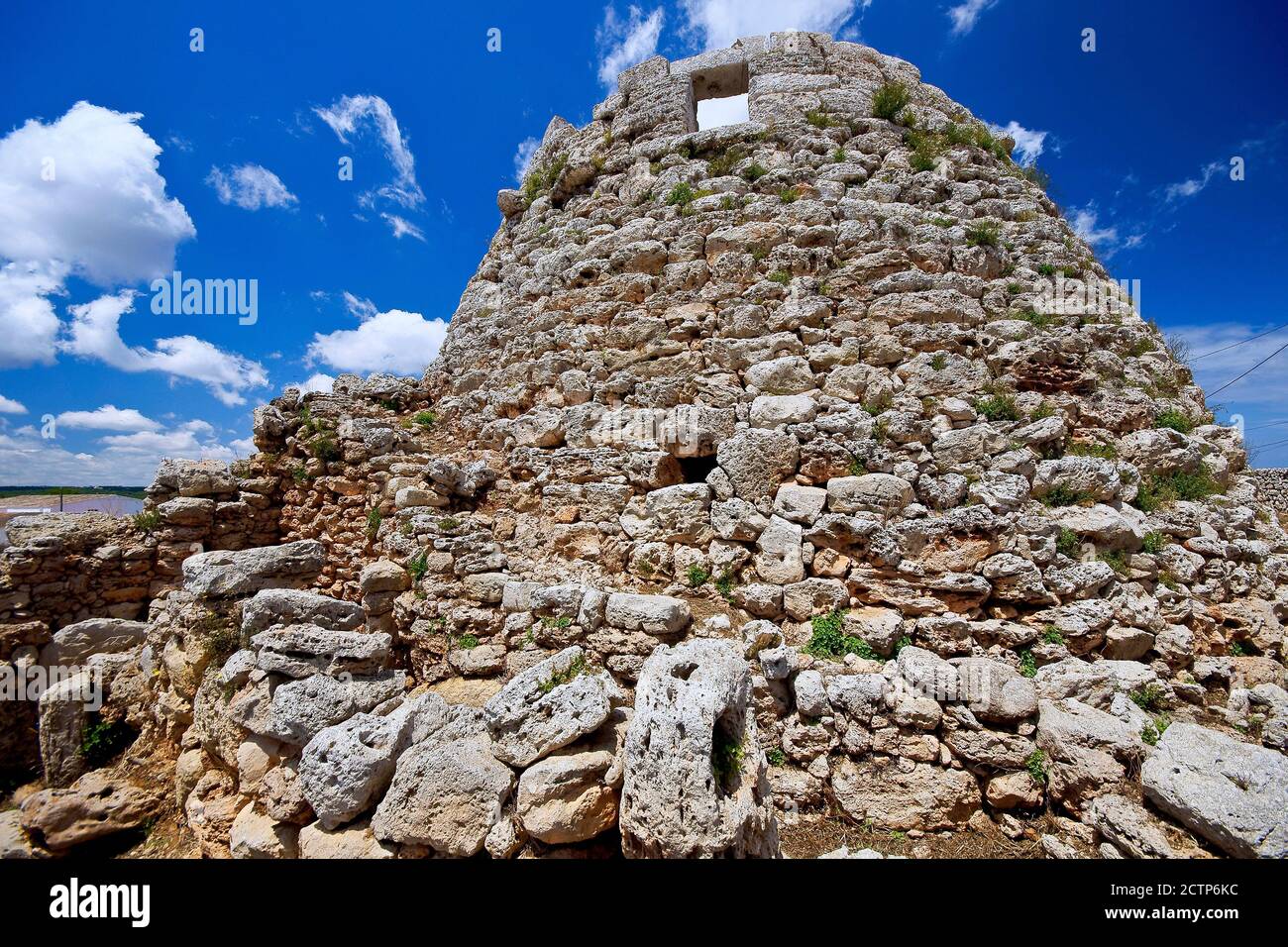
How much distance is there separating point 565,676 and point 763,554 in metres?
2.29

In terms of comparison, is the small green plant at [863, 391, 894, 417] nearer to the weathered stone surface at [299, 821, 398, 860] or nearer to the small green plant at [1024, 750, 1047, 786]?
the small green plant at [1024, 750, 1047, 786]

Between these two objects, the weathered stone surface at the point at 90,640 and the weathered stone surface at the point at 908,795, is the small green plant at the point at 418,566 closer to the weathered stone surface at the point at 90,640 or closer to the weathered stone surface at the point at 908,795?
the weathered stone surface at the point at 90,640

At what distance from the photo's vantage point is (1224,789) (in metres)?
2.83

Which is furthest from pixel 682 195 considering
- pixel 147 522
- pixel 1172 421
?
pixel 147 522

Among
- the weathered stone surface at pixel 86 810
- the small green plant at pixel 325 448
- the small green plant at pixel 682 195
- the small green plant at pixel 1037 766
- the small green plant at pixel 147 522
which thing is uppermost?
the small green plant at pixel 682 195

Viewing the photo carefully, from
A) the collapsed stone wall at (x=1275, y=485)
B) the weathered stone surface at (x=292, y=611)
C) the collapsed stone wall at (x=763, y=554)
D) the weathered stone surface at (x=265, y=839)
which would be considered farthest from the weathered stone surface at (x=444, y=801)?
the collapsed stone wall at (x=1275, y=485)

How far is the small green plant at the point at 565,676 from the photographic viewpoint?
10.00ft

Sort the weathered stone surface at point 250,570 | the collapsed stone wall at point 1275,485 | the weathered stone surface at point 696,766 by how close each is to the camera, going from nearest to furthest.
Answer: the weathered stone surface at point 696,766
the weathered stone surface at point 250,570
the collapsed stone wall at point 1275,485

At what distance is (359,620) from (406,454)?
291 centimetres

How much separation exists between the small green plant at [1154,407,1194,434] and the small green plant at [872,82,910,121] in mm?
5661

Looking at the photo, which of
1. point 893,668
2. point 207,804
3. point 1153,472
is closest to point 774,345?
→ point 893,668

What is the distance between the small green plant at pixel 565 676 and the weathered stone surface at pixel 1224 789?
12.0ft

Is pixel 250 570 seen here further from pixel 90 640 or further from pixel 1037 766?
pixel 1037 766

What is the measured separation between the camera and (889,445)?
4.84m
